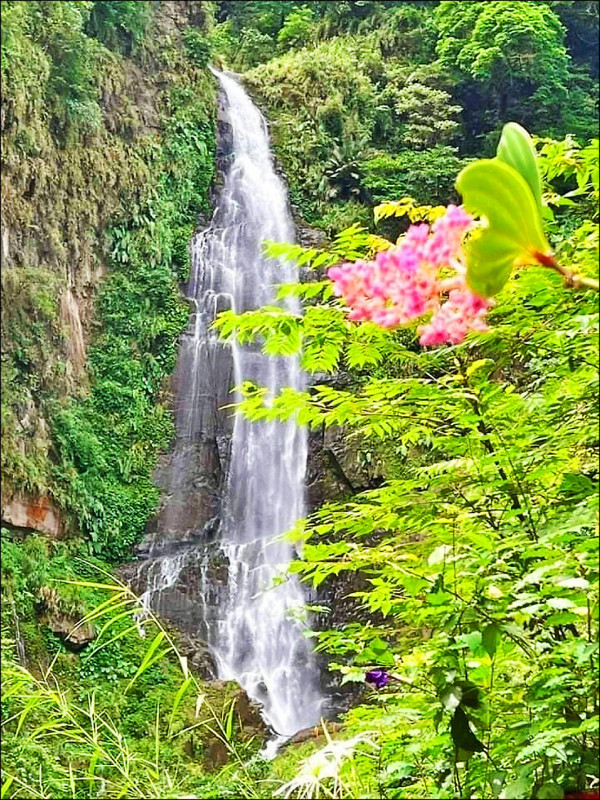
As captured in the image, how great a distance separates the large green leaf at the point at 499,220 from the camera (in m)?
0.56

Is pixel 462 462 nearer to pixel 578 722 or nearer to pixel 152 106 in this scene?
pixel 578 722

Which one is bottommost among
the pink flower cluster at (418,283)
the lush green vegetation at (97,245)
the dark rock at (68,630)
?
the dark rock at (68,630)

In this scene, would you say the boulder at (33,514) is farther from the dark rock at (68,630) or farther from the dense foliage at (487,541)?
the dense foliage at (487,541)

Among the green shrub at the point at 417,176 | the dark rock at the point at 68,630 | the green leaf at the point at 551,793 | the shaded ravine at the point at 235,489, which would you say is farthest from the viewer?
the green shrub at the point at 417,176

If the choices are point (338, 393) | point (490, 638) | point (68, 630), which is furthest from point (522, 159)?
point (68, 630)

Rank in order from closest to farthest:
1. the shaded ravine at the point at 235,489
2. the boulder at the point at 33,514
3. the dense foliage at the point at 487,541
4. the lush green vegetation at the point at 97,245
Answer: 1. the dense foliage at the point at 487,541
2. the boulder at the point at 33,514
3. the lush green vegetation at the point at 97,245
4. the shaded ravine at the point at 235,489

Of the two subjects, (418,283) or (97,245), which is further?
(97,245)

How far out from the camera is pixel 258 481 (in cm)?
729

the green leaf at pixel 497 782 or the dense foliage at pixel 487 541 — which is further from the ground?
the dense foliage at pixel 487 541

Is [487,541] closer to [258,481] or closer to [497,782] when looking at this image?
[497,782]

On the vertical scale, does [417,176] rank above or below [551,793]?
above

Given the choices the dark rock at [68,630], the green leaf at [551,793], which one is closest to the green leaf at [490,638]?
the green leaf at [551,793]

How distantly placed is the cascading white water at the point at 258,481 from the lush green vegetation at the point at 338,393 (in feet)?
1.14

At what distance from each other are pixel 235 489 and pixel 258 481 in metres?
0.23
